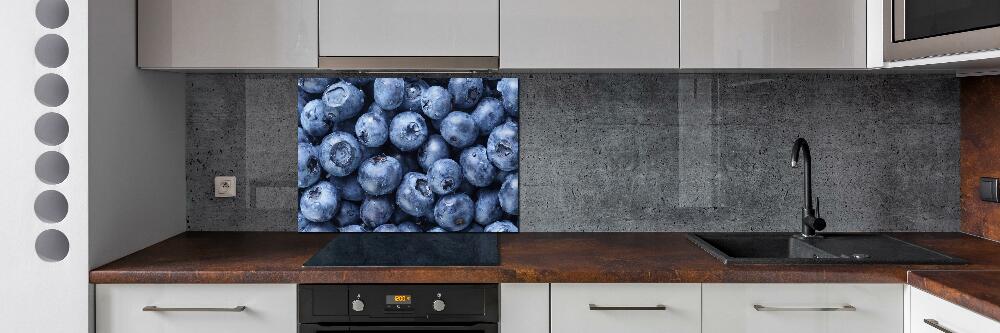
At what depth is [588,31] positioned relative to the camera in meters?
2.22

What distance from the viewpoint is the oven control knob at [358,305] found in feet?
6.33

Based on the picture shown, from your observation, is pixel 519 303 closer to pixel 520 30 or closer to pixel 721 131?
pixel 520 30

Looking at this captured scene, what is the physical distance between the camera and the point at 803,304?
6.40ft

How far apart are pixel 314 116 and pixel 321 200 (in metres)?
0.29

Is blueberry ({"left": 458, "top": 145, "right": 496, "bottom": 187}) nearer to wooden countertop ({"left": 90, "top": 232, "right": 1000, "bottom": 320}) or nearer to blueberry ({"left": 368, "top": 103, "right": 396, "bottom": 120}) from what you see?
blueberry ({"left": 368, "top": 103, "right": 396, "bottom": 120})

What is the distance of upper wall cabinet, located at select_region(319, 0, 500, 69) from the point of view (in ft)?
7.27

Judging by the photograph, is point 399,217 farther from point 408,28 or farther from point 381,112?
point 408,28

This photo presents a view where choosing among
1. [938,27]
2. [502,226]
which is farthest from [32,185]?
[938,27]

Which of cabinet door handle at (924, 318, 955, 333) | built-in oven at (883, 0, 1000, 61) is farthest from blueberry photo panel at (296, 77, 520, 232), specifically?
cabinet door handle at (924, 318, 955, 333)

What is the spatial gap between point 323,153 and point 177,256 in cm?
64

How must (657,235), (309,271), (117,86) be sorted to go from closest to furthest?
(309,271) → (117,86) → (657,235)

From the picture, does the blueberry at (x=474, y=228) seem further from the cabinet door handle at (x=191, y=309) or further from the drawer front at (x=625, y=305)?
the cabinet door handle at (x=191, y=309)

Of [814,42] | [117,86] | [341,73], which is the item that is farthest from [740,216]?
[117,86]

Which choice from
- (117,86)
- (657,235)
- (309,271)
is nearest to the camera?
(309,271)
